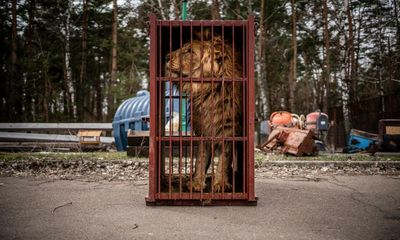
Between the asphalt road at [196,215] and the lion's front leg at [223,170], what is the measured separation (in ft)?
0.94

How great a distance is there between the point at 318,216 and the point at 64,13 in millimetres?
25079

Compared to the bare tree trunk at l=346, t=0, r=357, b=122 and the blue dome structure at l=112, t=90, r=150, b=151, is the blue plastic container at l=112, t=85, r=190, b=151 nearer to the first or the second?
the blue dome structure at l=112, t=90, r=150, b=151

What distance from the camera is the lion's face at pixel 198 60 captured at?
3.62m

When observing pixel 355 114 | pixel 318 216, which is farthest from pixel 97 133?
pixel 355 114

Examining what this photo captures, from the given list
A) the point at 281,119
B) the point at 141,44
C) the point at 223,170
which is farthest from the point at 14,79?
the point at 223,170

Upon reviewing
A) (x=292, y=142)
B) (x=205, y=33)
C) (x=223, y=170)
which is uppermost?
(x=205, y=33)

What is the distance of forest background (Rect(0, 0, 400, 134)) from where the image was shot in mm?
→ 19125

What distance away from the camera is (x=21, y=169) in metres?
6.48

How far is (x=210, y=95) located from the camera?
12.2 feet

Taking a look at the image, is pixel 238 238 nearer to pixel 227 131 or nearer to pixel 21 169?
pixel 227 131

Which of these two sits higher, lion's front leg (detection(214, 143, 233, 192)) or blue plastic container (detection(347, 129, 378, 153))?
lion's front leg (detection(214, 143, 233, 192))

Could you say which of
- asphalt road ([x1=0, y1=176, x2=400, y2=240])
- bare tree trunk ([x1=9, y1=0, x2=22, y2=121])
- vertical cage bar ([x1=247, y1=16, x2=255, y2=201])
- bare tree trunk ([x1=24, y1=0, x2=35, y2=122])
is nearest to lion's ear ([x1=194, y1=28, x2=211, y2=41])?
vertical cage bar ([x1=247, y1=16, x2=255, y2=201])

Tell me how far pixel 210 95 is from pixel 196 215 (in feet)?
4.26

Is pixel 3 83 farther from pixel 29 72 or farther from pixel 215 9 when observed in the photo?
pixel 215 9
